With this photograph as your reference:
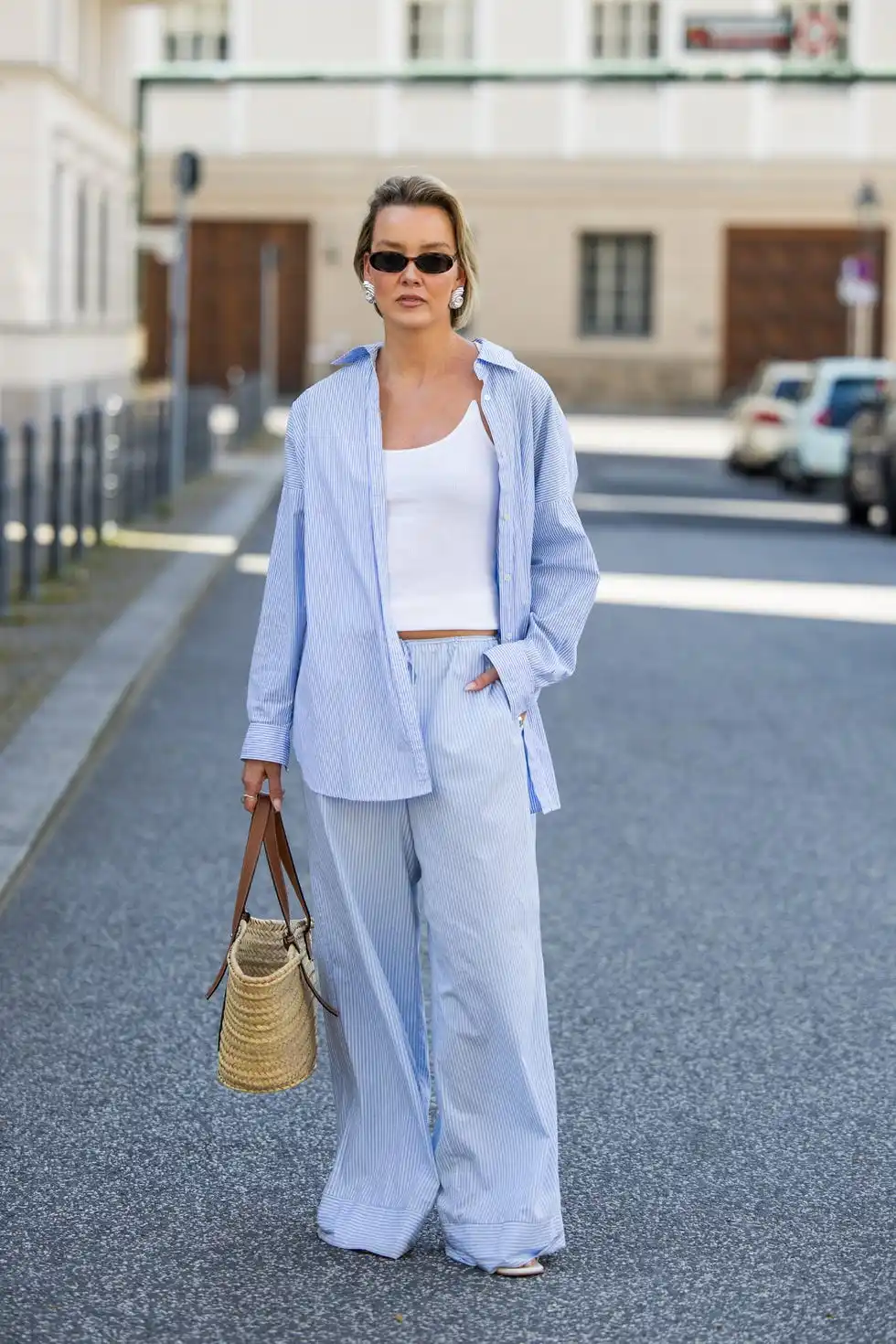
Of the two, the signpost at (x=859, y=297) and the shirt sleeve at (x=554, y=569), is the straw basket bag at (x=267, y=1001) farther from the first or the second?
the signpost at (x=859, y=297)

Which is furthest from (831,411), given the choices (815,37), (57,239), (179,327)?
(815,37)

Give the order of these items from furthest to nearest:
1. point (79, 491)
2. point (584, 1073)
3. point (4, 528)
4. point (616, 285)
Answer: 1. point (616, 285)
2. point (79, 491)
3. point (4, 528)
4. point (584, 1073)

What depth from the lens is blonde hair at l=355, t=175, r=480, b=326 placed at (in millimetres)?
4055

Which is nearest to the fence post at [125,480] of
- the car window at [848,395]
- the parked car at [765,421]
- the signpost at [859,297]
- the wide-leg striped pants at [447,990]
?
the car window at [848,395]

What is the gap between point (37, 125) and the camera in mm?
29719

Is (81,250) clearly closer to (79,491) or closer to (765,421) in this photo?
(765,421)

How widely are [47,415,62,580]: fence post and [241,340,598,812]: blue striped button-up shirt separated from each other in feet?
36.1

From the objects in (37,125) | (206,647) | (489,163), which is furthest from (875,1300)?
(489,163)

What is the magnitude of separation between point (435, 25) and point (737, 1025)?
45.5m

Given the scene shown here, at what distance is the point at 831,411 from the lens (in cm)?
2678

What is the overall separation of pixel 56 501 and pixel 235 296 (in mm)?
36900

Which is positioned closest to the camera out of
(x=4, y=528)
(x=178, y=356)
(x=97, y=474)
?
(x=4, y=528)

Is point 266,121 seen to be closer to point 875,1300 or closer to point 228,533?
point 228,533

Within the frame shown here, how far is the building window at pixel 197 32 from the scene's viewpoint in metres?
50.0
